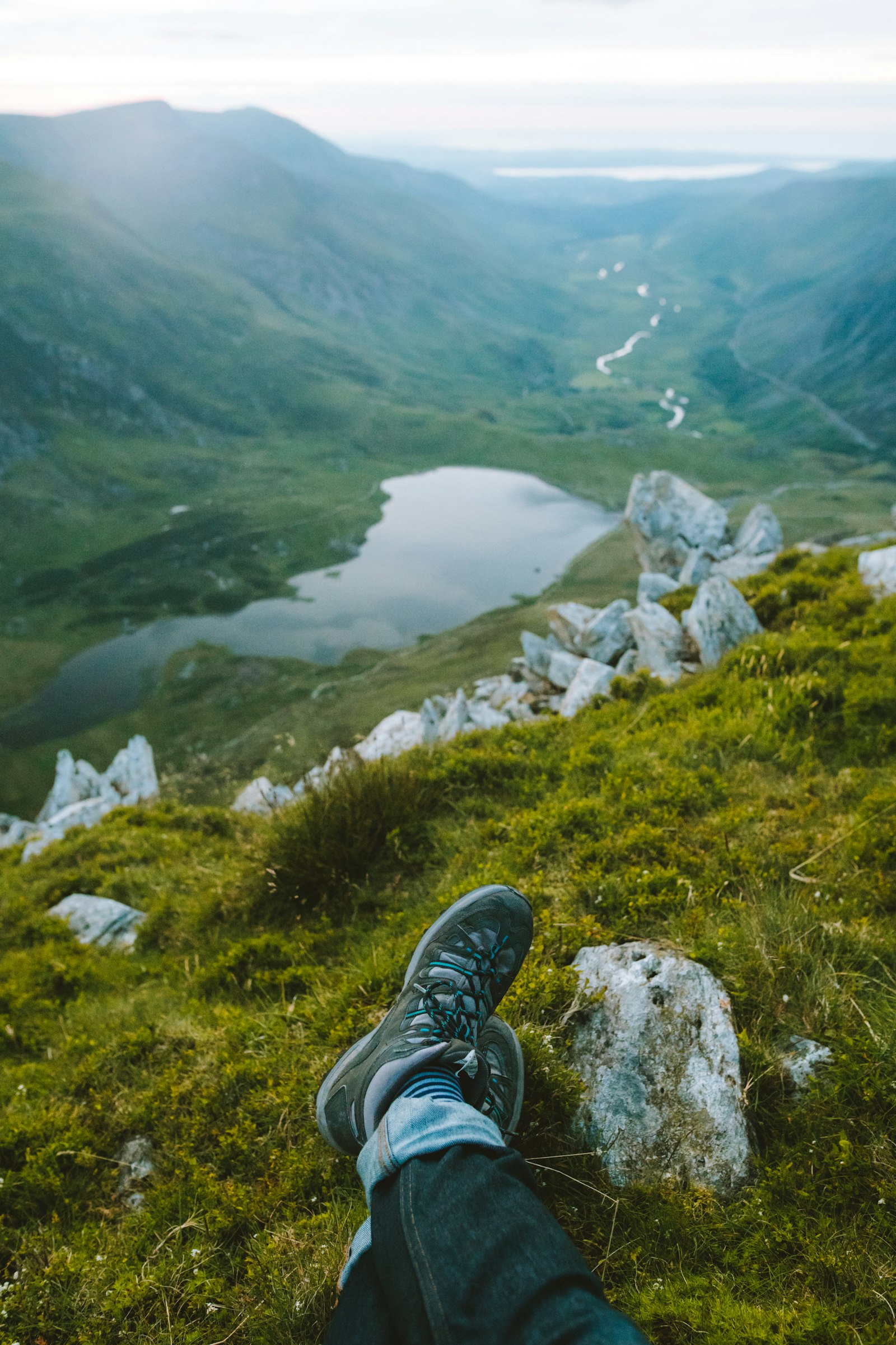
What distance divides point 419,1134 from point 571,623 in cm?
2696

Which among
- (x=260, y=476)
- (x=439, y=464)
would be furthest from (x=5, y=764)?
(x=439, y=464)

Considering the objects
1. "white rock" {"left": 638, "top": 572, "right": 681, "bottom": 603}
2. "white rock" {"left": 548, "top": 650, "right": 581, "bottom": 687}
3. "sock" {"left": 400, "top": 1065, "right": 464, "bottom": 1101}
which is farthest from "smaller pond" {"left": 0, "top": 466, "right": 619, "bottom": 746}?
"sock" {"left": 400, "top": 1065, "right": 464, "bottom": 1101}

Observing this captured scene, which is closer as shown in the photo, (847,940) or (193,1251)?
(193,1251)

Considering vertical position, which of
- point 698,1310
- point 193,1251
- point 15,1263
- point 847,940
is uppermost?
point 847,940

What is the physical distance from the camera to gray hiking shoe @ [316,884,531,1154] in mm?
3205

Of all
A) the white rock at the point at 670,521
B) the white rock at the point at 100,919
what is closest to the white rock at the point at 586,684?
the white rock at the point at 100,919

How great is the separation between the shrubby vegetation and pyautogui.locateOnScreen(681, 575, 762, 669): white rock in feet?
7.68

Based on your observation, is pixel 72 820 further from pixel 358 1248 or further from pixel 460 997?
pixel 358 1248

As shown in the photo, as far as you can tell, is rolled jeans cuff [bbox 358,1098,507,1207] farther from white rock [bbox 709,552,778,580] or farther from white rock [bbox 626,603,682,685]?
white rock [bbox 709,552,778,580]

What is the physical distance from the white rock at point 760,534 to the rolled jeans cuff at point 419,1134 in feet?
182

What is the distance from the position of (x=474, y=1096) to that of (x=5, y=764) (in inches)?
3582

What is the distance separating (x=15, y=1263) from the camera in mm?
3768

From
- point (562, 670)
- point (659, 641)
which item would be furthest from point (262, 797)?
point (562, 670)

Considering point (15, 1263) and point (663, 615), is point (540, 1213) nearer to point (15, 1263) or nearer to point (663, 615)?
point (15, 1263)
